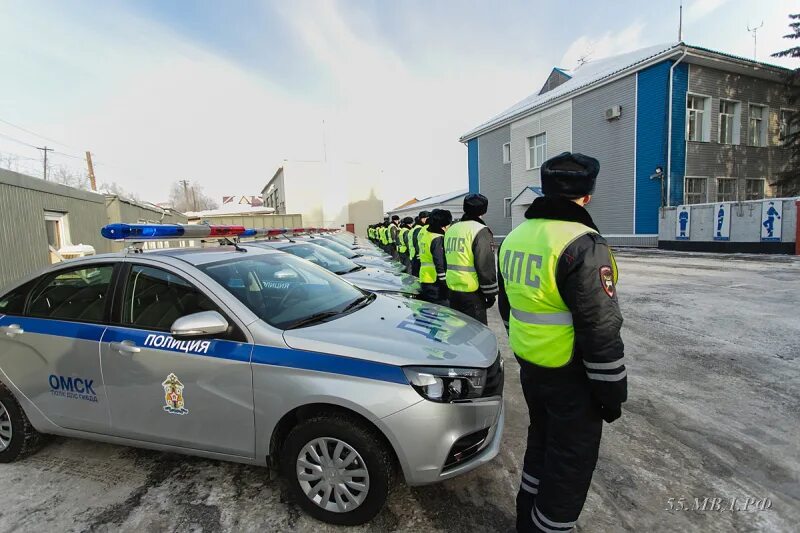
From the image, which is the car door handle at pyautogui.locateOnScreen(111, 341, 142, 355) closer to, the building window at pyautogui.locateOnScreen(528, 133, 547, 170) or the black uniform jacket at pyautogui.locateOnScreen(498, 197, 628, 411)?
the black uniform jacket at pyautogui.locateOnScreen(498, 197, 628, 411)

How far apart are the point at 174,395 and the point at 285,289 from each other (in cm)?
104

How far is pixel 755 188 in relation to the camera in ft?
71.5

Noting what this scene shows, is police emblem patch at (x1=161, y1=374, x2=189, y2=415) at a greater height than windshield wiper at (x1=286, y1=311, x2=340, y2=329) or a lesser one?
lesser

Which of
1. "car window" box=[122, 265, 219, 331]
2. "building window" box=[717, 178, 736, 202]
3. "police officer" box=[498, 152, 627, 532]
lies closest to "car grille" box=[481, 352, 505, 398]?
"police officer" box=[498, 152, 627, 532]

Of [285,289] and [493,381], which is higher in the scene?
[285,289]

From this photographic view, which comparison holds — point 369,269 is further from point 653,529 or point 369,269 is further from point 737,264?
point 737,264

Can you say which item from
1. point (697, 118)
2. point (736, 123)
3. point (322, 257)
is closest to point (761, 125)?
point (736, 123)

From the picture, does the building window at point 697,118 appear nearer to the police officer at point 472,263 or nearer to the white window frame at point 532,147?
the white window frame at point 532,147

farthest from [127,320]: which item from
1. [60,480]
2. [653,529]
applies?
[653,529]

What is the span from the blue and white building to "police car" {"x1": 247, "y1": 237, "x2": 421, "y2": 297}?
16.9 meters

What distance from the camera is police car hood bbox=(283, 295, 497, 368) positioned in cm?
237

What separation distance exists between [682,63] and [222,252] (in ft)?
73.7

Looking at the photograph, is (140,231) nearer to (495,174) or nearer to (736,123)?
(736,123)

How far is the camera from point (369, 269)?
6.97 metres
